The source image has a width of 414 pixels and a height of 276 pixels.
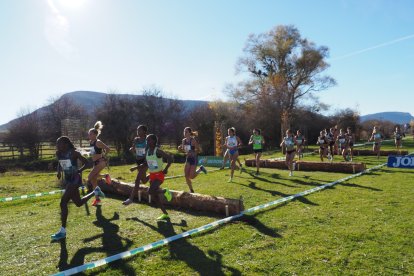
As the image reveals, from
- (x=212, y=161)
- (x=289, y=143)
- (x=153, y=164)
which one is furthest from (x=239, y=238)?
(x=212, y=161)

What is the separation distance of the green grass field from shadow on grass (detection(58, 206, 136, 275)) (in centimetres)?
1

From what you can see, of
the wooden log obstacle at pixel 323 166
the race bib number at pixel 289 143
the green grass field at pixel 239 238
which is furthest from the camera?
the wooden log obstacle at pixel 323 166

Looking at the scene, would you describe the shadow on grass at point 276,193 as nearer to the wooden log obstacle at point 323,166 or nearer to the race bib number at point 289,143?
the race bib number at point 289,143

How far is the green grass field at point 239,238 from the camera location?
15.8 ft

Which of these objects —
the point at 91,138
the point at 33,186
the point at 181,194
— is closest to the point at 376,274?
the point at 181,194

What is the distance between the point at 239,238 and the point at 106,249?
222 centimetres

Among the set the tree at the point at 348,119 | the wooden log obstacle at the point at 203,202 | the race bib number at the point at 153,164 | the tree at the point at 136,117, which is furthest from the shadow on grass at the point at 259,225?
the tree at the point at 348,119

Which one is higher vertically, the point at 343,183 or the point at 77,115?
the point at 77,115

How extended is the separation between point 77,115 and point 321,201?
37331 mm

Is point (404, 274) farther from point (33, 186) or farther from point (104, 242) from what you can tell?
point (33, 186)

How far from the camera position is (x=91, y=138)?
28.9 feet

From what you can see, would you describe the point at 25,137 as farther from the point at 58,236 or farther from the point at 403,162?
the point at 403,162

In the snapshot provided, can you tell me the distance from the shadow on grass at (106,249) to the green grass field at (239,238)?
0.01m

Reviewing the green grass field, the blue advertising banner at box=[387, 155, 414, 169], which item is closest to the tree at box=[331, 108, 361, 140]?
the blue advertising banner at box=[387, 155, 414, 169]
